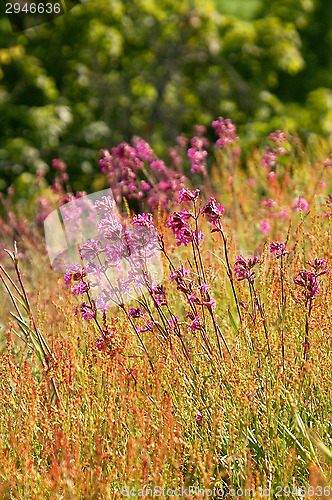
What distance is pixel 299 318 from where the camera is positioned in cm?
264

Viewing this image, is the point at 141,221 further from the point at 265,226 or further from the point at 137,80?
the point at 137,80

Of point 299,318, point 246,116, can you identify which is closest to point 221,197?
point 299,318

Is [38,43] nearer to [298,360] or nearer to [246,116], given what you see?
[246,116]

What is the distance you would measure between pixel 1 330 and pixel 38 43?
30.4 ft

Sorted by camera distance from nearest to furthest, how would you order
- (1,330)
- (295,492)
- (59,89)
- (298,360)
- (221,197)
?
(295,492) → (298,360) → (1,330) → (221,197) → (59,89)

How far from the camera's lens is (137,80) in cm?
1199

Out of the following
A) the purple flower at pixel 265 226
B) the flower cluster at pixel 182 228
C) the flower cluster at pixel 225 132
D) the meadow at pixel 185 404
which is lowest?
the meadow at pixel 185 404

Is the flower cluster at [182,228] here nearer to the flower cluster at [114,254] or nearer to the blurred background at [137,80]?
the flower cluster at [114,254]

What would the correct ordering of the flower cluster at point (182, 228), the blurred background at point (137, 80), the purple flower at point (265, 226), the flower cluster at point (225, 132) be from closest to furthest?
the flower cluster at point (182, 228), the flower cluster at point (225, 132), the purple flower at point (265, 226), the blurred background at point (137, 80)

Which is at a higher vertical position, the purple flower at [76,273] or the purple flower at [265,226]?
the purple flower at [265,226]

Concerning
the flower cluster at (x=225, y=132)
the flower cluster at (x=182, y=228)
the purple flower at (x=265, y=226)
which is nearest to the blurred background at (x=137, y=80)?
the purple flower at (x=265, y=226)

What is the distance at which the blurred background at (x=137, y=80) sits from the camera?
1080 centimetres

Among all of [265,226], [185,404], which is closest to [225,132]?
[265,226]

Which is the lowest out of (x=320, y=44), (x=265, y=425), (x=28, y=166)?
(x=265, y=425)
